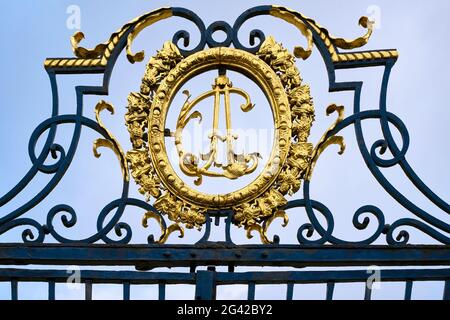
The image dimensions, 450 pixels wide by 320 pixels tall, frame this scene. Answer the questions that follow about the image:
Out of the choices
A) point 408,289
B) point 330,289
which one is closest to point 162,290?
point 330,289

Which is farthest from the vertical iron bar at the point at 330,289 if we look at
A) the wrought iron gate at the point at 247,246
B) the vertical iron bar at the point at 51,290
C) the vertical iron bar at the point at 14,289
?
the vertical iron bar at the point at 14,289

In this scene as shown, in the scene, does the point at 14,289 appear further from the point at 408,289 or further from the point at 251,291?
the point at 408,289

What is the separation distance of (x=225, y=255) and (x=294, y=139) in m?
0.93

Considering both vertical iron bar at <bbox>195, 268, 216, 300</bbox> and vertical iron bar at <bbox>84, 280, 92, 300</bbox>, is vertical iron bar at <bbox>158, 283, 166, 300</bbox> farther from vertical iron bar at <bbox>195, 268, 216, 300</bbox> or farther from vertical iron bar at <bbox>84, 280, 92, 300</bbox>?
vertical iron bar at <bbox>84, 280, 92, 300</bbox>

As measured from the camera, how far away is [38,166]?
909cm

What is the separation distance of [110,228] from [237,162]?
0.89 metres

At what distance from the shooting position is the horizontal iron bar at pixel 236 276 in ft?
28.1

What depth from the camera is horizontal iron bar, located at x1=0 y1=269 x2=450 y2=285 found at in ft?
28.1

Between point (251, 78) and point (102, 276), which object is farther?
point (251, 78)

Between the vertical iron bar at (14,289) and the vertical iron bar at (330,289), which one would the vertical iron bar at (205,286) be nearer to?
the vertical iron bar at (330,289)

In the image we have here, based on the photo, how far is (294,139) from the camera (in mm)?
9031

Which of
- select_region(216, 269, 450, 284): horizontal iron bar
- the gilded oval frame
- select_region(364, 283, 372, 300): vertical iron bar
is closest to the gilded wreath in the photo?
the gilded oval frame
